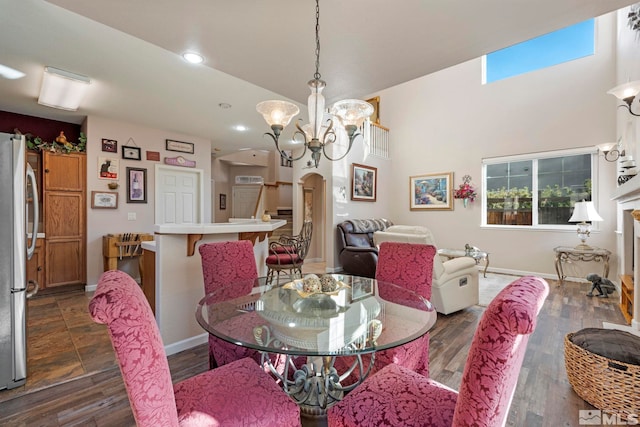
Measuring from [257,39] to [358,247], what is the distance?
12.1ft

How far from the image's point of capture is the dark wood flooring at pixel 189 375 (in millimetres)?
1615

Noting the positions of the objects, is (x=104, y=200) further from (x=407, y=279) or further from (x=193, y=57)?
(x=407, y=279)

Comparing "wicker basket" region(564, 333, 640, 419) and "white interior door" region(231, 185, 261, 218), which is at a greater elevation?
"white interior door" region(231, 185, 261, 218)

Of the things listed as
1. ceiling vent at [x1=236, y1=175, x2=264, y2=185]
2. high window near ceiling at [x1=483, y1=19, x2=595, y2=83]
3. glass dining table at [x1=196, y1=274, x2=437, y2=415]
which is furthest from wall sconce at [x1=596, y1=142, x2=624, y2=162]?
ceiling vent at [x1=236, y1=175, x2=264, y2=185]

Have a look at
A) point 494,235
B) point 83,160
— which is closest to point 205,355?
point 83,160

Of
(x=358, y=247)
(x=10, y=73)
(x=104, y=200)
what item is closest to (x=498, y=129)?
(x=358, y=247)

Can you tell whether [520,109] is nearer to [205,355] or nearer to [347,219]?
[347,219]

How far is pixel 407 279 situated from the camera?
207cm

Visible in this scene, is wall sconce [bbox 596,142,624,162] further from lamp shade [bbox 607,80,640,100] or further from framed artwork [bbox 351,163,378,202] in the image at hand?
framed artwork [bbox 351,163,378,202]

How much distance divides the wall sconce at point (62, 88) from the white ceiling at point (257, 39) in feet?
0.31

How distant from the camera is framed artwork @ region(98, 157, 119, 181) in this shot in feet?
14.0

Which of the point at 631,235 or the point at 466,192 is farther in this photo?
the point at 466,192

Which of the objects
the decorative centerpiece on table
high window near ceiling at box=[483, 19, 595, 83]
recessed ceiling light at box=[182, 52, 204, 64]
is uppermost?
high window near ceiling at box=[483, 19, 595, 83]

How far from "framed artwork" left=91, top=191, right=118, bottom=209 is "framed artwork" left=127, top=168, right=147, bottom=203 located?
7.7 inches
